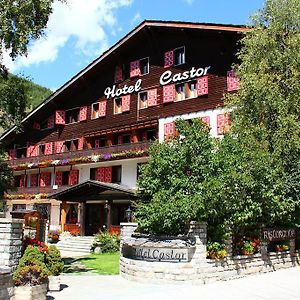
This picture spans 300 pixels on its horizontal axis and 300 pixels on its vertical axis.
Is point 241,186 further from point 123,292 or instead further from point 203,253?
point 123,292

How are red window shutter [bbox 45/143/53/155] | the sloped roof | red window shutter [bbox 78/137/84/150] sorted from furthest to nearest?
red window shutter [bbox 45/143/53/155], red window shutter [bbox 78/137/84/150], the sloped roof

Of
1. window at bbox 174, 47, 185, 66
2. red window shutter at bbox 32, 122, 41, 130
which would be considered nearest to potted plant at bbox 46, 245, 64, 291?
window at bbox 174, 47, 185, 66

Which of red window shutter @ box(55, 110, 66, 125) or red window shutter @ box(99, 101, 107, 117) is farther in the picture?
red window shutter @ box(55, 110, 66, 125)

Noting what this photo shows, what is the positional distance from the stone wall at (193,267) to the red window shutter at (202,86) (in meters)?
14.5

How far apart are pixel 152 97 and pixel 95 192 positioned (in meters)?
7.61

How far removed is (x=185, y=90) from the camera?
1132 inches

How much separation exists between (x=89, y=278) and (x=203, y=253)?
3827 mm

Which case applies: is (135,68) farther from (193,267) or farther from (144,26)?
(193,267)

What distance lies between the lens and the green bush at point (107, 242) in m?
23.2

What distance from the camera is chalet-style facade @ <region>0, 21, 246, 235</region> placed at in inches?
1083

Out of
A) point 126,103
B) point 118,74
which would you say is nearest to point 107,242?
point 126,103

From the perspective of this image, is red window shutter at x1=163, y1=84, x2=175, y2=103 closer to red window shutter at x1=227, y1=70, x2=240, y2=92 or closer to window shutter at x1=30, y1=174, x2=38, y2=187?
red window shutter at x1=227, y1=70, x2=240, y2=92

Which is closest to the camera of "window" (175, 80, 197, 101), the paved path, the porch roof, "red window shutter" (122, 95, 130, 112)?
the paved path

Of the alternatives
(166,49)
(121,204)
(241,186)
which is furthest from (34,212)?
(166,49)
